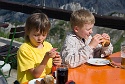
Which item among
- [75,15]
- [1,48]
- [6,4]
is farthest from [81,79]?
[6,4]

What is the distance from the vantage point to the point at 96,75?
8.19 ft

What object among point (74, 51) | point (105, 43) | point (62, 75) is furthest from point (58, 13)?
point (62, 75)

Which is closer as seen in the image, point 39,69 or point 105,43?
point 39,69

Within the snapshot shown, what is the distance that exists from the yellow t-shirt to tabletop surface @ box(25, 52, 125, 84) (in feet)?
0.83

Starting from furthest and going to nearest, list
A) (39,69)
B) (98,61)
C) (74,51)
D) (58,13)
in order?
(58,13)
(98,61)
(74,51)
(39,69)

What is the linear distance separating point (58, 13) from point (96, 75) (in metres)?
2.77

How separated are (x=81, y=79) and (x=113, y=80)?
0.23 metres

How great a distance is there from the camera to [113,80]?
2.41m

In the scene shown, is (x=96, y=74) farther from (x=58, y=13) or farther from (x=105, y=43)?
(x=58, y=13)

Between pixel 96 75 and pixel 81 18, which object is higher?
pixel 81 18

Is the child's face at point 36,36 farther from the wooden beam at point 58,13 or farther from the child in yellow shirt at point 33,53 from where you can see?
the wooden beam at point 58,13

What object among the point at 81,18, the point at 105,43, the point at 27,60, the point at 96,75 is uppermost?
the point at 81,18

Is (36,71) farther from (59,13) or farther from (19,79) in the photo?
(59,13)

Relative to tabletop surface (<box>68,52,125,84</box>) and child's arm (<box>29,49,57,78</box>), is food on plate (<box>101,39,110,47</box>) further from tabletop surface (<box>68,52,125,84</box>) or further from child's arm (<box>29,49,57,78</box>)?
child's arm (<box>29,49,57,78</box>)
